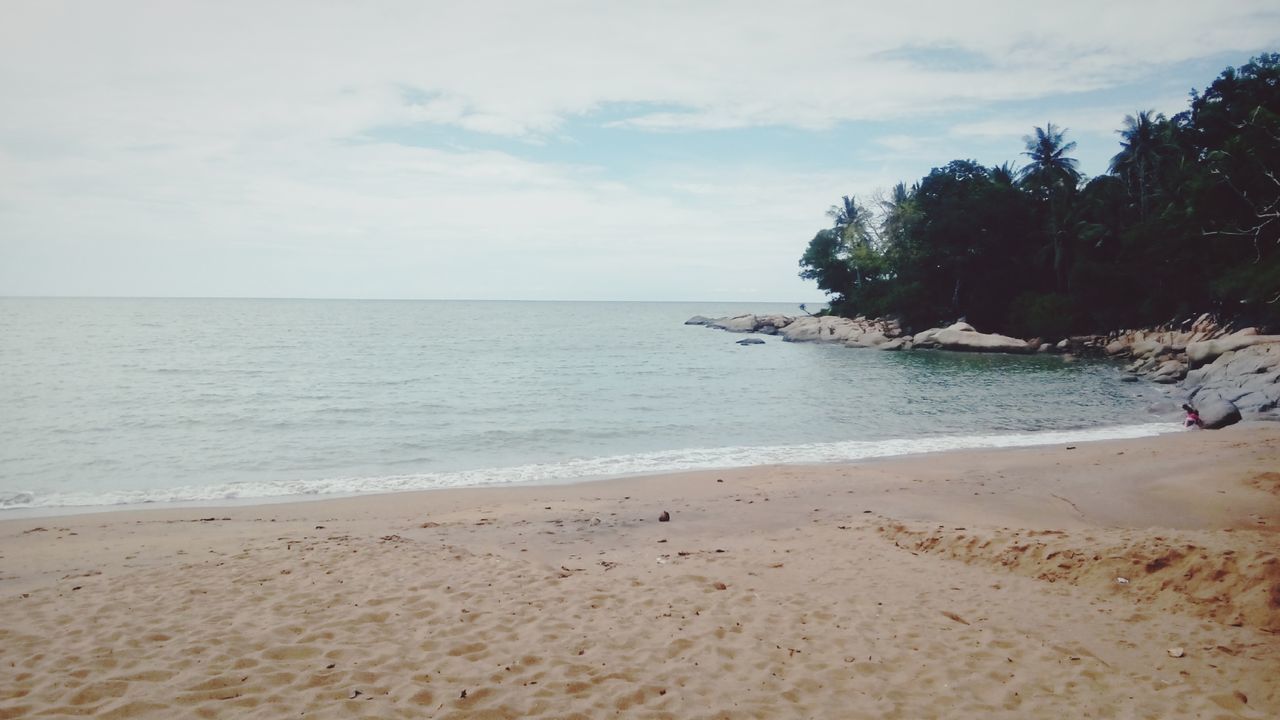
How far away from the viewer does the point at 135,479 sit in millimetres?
14367

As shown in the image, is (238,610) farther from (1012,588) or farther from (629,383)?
(629,383)

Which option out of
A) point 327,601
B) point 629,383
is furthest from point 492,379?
point 327,601

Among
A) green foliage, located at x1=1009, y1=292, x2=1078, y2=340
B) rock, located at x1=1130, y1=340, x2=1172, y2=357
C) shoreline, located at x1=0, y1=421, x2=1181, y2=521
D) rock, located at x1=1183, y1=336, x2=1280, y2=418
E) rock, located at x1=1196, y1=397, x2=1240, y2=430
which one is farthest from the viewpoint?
green foliage, located at x1=1009, y1=292, x2=1078, y2=340

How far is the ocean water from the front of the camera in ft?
50.0

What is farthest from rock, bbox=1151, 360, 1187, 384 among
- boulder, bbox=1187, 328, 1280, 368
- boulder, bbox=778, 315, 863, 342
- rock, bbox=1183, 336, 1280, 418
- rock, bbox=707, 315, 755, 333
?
rock, bbox=707, 315, 755, 333

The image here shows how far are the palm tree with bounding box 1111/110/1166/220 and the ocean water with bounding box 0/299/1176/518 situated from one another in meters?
22.6

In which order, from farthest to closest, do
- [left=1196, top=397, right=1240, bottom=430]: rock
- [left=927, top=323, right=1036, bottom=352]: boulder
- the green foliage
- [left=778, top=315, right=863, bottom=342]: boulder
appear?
[left=778, top=315, right=863, bottom=342]: boulder < the green foliage < [left=927, top=323, right=1036, bottom=352]: boulder < [left=1196, top=397, right=1240, bottom=430]: rock

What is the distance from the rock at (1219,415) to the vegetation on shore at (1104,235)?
1307cm

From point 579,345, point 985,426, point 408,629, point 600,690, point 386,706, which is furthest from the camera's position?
point 579,345

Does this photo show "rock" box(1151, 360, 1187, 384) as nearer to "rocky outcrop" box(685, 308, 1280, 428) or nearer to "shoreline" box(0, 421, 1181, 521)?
"rocky outcrop" box(685, 308, 1280, 428)

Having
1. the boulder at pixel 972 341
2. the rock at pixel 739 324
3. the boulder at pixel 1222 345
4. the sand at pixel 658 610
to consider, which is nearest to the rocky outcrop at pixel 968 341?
the boulder at pixel 972 341

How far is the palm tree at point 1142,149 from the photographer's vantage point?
52906mm

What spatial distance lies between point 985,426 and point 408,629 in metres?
20.2

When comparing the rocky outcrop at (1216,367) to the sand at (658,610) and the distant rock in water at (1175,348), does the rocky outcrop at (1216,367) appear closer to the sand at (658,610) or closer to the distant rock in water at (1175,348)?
the distant rock in water at (1175,348)
